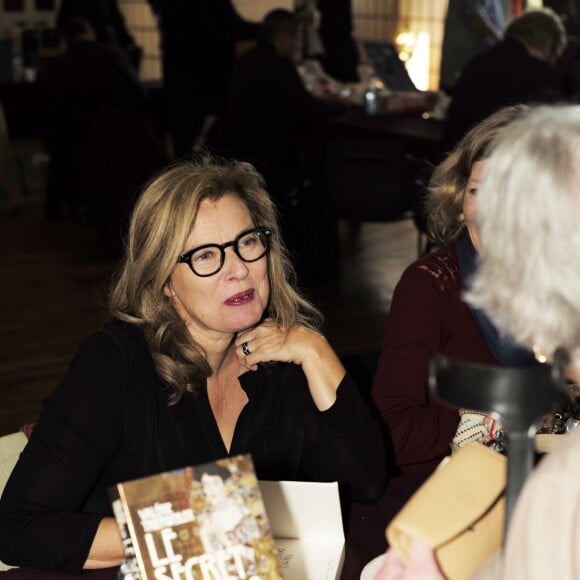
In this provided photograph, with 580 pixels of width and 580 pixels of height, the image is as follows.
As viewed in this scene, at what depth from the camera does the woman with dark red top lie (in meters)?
1.96

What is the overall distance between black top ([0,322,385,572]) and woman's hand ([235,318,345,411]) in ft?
0.08

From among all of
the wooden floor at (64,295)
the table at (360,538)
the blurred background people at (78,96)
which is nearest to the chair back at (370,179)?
the wooden floor at (64,295)

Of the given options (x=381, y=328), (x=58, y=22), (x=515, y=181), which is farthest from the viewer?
(x=58, y=22)

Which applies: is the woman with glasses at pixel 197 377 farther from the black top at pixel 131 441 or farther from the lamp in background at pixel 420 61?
the lamp in background at pixel 420 61

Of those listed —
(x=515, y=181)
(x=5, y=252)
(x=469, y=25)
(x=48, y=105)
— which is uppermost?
(x=515, y=181)

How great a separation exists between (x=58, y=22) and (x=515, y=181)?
9.80 meters

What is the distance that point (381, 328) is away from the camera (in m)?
4.88

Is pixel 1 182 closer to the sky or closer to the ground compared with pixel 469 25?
closer to the ground

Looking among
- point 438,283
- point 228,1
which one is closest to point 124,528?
point 438,283

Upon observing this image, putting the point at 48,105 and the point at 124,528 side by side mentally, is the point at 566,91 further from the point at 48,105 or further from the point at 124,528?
the point at 124,528

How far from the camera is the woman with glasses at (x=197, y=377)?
5.35ft

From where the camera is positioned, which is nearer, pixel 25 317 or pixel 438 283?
pixel 438 283

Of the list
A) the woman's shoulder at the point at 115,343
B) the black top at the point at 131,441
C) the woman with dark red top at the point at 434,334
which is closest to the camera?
the black top at the point at 131,441

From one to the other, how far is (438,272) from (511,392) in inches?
50.3
